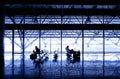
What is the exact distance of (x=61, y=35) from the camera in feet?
53.8

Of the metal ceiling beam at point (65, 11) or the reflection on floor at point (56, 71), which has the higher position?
the metal ceiling beam at point (65, 11)

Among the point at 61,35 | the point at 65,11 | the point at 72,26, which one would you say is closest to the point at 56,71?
the point at 61,35

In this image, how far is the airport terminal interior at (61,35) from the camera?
13.0 m

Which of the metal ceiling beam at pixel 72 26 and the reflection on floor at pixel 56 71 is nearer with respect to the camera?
the metal ceiling beam at pixel 72 26

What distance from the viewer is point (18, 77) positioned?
14.9 m

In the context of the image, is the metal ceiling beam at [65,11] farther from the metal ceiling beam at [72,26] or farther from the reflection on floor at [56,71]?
the reflection on floor at [56,71]

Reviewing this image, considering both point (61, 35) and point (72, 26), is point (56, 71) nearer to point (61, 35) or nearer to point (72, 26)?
point (61, 35)

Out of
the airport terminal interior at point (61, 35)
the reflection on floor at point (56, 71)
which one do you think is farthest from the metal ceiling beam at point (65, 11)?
the reflection on floor at point (56, 71)

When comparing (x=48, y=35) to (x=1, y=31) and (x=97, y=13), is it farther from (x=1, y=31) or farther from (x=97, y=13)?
(x=1, y=31)

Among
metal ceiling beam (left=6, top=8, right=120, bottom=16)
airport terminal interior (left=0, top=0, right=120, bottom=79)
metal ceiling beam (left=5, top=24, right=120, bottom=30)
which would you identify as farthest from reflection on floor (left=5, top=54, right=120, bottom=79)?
metal ceiling beam (left=6, top=8, right=120, bottom=16)

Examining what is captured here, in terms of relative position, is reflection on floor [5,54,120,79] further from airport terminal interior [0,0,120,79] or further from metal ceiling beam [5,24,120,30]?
metal ceiling beam [5,24,120,30]

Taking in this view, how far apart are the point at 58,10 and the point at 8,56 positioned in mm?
10622

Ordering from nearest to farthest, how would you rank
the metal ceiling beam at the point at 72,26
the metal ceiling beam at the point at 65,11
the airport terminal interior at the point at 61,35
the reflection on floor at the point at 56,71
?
the airport terminal interior at the point at 61,35
the metal ceiling beam at the point at 65,11
the metal ceiling beam at the point at 72,26
the reflection on floor at the point at 56,71

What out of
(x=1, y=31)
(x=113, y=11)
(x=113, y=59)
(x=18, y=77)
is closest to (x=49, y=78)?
(x=18, y=77)
